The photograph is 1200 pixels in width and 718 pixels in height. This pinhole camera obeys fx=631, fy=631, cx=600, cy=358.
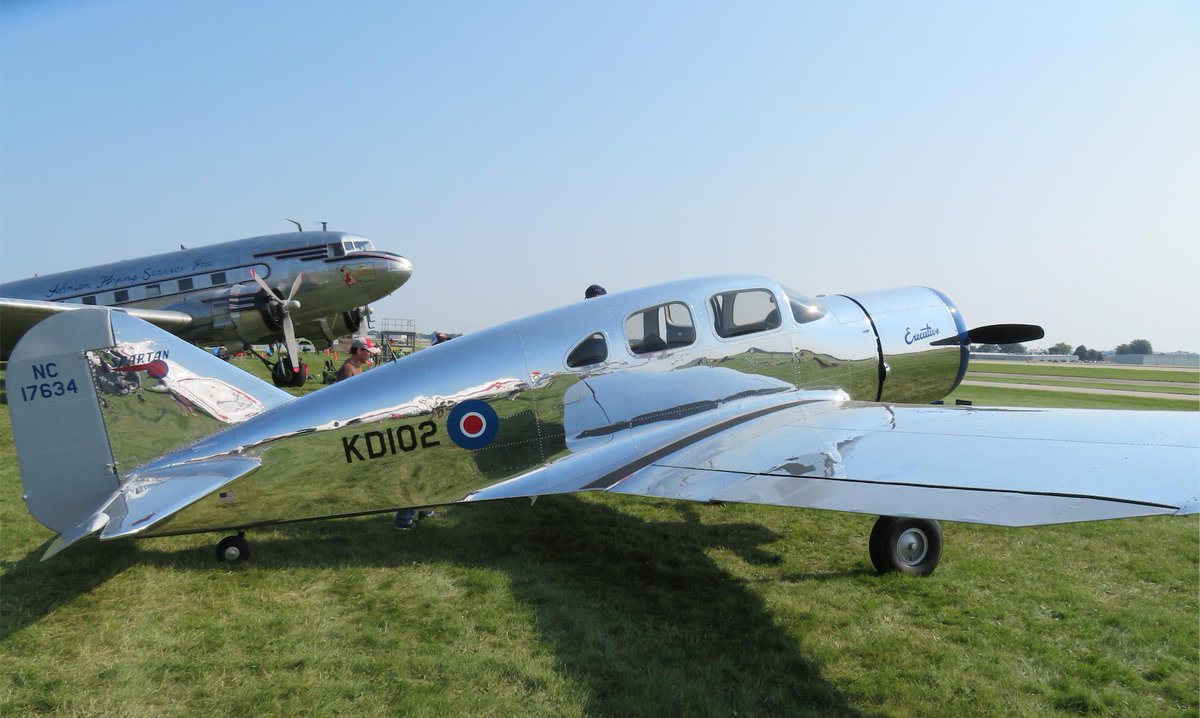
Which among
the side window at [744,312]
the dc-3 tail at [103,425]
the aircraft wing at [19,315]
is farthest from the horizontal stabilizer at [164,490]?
the aircraft wing at [19,315]

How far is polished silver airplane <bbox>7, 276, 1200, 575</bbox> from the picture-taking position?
12.5ft

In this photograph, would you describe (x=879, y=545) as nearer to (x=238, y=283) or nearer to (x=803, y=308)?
(x=803, y=308)

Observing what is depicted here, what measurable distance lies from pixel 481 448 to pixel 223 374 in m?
2.10

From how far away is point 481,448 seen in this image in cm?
466

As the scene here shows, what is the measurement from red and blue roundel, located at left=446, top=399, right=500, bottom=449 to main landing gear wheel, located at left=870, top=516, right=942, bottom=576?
302cm

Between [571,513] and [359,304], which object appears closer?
[571,513]

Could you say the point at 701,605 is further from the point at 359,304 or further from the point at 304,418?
the point at 359,304

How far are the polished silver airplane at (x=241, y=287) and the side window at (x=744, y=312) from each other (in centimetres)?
1569

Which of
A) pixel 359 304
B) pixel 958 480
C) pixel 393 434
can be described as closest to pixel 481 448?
pixel 393 434

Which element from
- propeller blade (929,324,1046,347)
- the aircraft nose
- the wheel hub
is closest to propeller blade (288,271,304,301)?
the aircraft nose

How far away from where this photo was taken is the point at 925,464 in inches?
152

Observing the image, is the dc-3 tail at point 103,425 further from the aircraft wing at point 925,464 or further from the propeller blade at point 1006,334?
the propeller blade at point 1006,334

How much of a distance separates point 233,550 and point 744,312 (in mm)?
4646

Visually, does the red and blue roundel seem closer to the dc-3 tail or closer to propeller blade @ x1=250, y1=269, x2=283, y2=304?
the dc-3 tail
